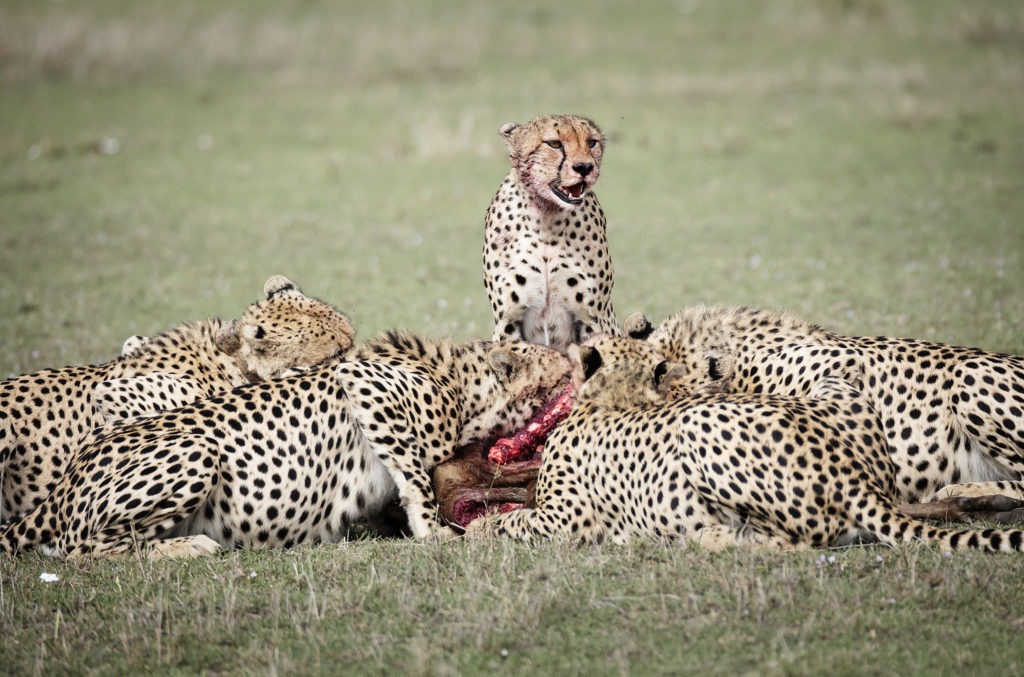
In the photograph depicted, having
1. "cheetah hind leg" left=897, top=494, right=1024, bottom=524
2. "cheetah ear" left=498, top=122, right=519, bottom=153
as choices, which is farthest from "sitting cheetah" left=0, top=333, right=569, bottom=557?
"cheetah hind leg" left=897, top=494, right=1024, bottom=524

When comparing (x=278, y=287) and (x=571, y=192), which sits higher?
(x=571, y=192)

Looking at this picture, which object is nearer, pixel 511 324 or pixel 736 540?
pixel 736 540

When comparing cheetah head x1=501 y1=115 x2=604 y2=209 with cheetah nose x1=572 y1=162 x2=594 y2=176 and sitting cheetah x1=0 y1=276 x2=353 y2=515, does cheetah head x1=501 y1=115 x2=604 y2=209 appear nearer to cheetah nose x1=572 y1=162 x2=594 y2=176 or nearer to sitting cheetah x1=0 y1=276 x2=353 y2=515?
cheetah nose x1=572 y1=162 x2=594 y2=176

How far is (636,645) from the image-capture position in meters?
3.90

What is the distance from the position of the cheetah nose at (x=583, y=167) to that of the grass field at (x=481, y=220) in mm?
2279

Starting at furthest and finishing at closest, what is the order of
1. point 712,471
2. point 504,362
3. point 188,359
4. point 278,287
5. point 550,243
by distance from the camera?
1. point 550,243
2. point 278,287
3. point 188,359
4. point 504,362
5. point 712,471

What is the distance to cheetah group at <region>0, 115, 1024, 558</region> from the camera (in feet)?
15.1

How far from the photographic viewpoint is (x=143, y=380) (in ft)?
19.0

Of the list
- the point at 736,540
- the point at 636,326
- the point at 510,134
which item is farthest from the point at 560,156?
the point at 736,540

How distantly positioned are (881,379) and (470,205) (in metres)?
8.43

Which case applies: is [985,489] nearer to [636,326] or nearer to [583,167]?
[636,326]

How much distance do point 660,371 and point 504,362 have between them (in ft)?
2.28

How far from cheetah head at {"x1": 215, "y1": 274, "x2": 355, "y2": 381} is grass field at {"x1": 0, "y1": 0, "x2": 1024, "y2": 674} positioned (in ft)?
3.44

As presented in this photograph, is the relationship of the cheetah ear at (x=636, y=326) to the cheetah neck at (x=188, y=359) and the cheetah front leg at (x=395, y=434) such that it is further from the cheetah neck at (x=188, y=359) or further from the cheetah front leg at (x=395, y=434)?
the cheetah neck at (x=188, y=359)
